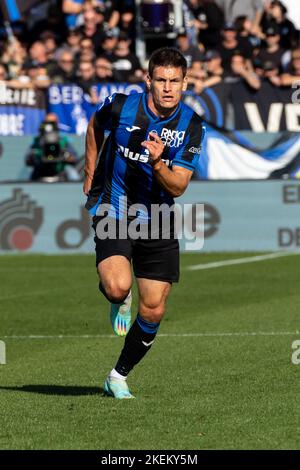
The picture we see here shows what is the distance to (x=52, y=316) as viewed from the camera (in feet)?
46.9

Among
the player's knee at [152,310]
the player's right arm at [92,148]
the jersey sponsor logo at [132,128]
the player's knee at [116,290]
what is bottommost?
the player's knee at [152,310]

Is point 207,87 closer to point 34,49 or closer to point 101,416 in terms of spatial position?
point 34,49

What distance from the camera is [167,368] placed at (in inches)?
404

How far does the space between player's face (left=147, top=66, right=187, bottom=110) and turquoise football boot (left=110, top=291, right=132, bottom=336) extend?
56.4 inches

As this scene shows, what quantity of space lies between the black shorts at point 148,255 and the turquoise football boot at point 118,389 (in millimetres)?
736

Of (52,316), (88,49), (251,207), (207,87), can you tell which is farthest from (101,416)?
(88,49)

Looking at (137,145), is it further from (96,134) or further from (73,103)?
(73,103)

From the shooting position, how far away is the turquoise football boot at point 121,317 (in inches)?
353

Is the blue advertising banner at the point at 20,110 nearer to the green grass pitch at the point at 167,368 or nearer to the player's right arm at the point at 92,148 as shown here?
the green grass pitch at the point at 167,368

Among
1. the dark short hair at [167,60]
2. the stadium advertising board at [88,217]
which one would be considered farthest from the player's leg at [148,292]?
the stadium advertising board at [88,217]

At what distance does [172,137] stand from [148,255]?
0.84 meters

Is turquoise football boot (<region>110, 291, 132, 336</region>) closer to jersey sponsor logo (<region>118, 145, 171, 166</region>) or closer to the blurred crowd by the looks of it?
jersey sponsor logo (<region>118, 145, 171, 166</region>)

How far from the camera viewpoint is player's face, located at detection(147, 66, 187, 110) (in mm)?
8328

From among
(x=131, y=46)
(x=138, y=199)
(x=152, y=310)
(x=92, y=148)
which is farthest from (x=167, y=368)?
(x=131, y=46)
